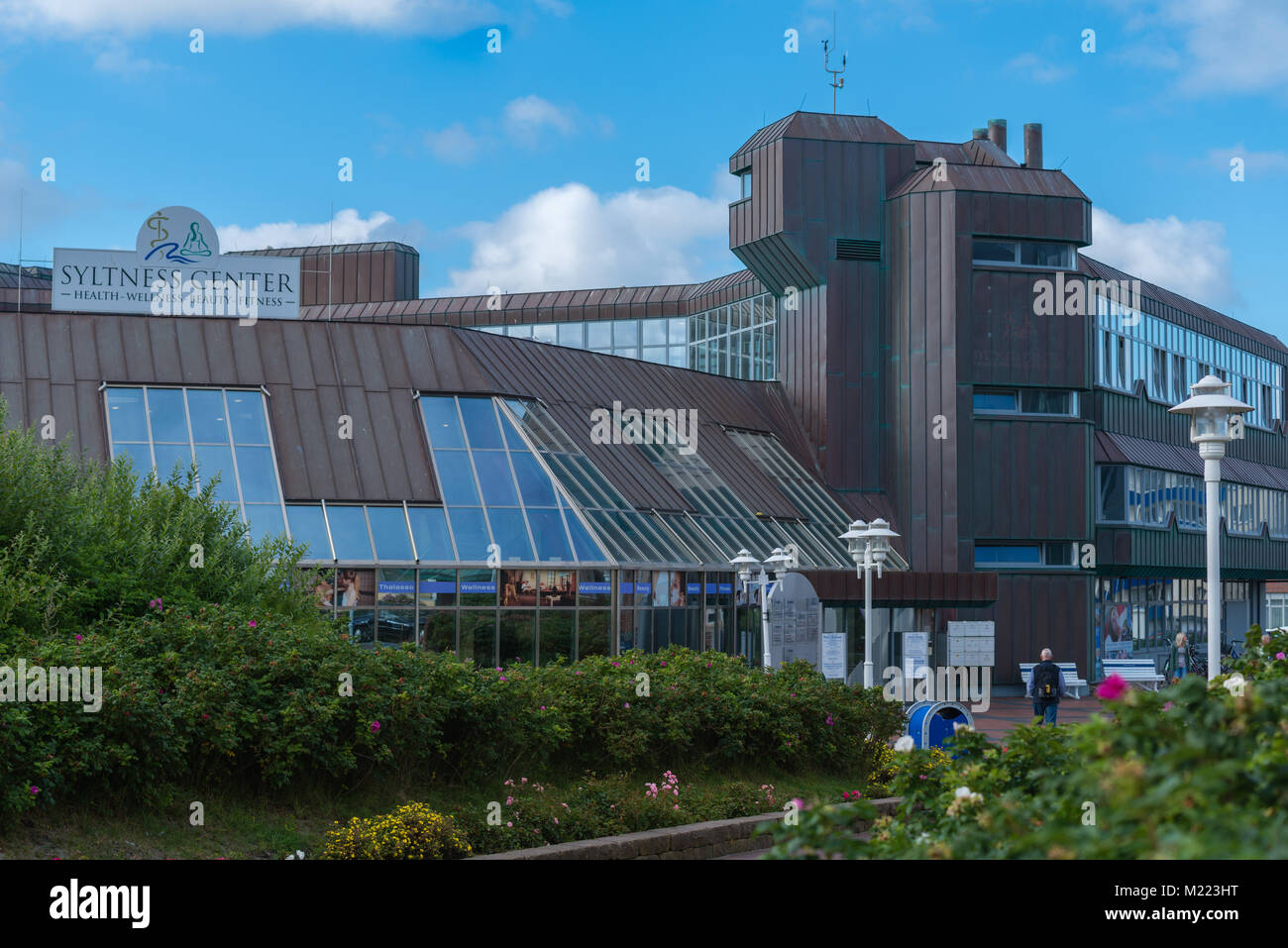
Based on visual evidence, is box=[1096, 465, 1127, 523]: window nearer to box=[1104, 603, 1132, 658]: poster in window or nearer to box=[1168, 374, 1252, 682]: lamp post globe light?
box=[1104, 603, 1132, 658]: poster in window

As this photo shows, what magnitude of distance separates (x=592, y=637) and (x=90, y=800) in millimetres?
15637

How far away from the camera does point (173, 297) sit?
1454 inches

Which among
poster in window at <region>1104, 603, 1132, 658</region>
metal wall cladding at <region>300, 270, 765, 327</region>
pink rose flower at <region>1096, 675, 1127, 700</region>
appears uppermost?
metal wall cladding at <region>300, 270, 765, 327</region>

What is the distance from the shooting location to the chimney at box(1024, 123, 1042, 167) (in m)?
49.6

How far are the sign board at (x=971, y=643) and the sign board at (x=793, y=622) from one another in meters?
8.63

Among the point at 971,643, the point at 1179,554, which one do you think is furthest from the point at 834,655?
the point at 1179,554

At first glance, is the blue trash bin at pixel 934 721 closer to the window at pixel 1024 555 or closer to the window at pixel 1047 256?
the window at pixel 1024 555

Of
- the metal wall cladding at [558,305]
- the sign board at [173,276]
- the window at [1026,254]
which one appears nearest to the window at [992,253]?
the window at [1026,254]

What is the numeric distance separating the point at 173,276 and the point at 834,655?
20.3m

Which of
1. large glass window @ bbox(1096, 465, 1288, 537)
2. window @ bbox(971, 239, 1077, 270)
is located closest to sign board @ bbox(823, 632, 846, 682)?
window @ bbox(971, 239, 1077, 270)

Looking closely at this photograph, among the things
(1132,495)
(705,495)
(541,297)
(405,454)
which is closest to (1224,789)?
(405,454)

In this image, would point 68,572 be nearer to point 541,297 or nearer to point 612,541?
point 612,541

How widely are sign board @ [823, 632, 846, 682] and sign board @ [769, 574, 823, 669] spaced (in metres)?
0.20

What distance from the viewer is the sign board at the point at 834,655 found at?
2817 cm
